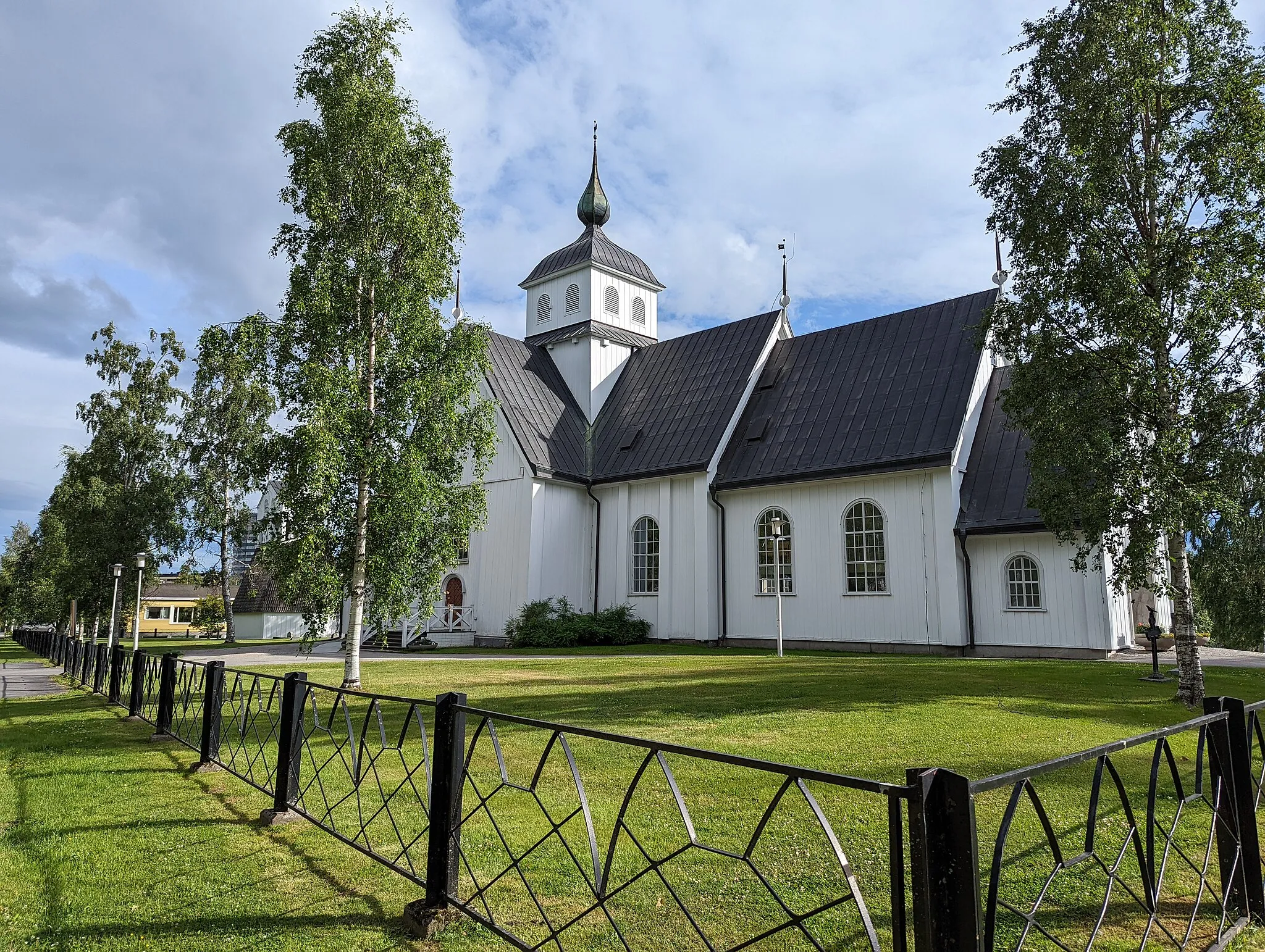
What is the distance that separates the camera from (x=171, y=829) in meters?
5.69

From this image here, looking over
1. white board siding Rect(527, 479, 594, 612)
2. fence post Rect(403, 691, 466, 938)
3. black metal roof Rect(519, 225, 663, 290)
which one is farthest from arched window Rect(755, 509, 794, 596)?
fence post Rect(403, 691, 466, 938)

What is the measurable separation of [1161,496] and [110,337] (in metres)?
31.5

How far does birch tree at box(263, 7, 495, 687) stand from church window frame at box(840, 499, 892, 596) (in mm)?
9487

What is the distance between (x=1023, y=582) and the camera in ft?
57.6

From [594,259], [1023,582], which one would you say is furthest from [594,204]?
[1023,582]

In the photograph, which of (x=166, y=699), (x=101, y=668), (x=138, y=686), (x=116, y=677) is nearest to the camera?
(x=166, y=699)

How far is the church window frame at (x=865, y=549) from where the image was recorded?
62.6 feet

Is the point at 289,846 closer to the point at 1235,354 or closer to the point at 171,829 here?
the point at 171,829

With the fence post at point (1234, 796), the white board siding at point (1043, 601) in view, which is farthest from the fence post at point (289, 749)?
the white board siding at point (1043, 601)

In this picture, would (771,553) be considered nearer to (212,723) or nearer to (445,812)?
(212,723)

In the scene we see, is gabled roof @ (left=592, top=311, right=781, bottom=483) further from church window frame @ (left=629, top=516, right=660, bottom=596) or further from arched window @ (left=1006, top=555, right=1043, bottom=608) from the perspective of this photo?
arched window @ (left=1006, top=555, right=1043, bottom=608)

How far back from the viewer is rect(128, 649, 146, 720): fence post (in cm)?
1105

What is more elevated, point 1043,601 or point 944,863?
point 1043,601

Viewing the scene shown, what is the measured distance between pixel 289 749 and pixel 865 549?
15681 mm
